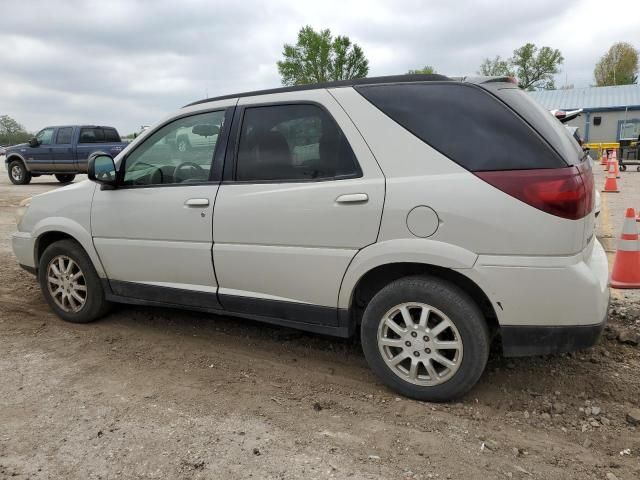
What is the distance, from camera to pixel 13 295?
516 cm

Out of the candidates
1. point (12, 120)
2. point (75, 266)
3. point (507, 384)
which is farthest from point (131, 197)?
point (12, 120)

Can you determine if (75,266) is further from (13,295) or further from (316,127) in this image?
(316,127)

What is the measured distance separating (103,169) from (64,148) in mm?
14634

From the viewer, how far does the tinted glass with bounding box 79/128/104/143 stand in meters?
16.6

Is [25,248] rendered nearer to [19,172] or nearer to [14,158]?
[19,172]

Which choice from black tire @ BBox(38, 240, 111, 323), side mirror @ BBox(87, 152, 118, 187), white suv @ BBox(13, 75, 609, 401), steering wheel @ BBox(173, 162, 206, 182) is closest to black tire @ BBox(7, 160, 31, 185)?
black tire @ BBox(38, 240, 111, 323)

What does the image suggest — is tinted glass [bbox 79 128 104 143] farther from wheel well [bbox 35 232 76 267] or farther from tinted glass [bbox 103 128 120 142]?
wheel well [bbox 35 232 76 267]

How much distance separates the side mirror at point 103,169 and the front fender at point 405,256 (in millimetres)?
2001

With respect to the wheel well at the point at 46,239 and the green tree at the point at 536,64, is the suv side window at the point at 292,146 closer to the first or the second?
the wheel well at the point at 46,239

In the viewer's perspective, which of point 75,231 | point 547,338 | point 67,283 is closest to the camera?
point 547,338

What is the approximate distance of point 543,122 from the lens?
9.11 ft

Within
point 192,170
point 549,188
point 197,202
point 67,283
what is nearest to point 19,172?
point 67,283

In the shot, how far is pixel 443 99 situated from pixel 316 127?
30.8 inches

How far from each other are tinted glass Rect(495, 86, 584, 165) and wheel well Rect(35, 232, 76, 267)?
3.49 metres
